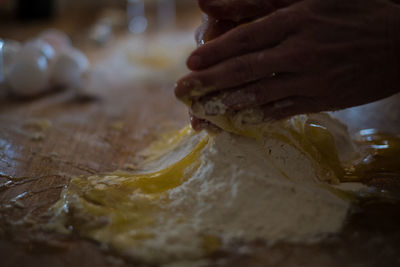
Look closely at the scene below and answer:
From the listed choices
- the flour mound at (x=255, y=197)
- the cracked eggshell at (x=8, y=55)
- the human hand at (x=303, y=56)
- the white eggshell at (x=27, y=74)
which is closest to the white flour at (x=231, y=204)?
the flour mound at (x=255, y=197)

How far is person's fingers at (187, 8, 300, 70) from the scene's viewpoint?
775mm

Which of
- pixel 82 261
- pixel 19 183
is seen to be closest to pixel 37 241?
pixel 82 261

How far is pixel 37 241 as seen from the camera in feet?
2.51

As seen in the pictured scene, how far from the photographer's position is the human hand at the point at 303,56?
2.55 feet

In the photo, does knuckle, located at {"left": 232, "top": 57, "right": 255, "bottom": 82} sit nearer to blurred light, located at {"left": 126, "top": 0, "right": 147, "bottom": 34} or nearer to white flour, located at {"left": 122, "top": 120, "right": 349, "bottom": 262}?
white flour, located at {"left": 122, "top": 120, "right": 349, "bottom": 262}

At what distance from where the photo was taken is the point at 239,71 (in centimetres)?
79

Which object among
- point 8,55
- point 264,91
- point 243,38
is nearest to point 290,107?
point 264,91

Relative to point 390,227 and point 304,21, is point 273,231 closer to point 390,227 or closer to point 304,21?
point 390,227

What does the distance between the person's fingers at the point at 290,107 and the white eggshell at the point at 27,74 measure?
0.94 meters

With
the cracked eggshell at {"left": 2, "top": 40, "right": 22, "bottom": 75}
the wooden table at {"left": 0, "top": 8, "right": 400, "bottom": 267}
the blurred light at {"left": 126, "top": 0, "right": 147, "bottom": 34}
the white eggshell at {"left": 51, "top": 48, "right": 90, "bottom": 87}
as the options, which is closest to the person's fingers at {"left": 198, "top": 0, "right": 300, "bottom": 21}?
the wooden table at {"left": 0, "top": 8, "right": 400, "bottom": 267}

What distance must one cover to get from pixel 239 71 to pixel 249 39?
67mm

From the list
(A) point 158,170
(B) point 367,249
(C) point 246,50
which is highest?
(C) point 246,50

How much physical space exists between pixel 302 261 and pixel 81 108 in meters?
0.95

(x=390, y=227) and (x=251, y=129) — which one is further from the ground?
(x=251, y=129)
